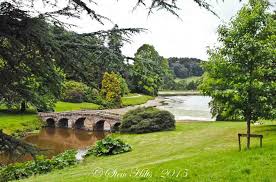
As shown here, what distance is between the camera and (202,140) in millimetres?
31547

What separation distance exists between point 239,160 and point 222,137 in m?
15.6

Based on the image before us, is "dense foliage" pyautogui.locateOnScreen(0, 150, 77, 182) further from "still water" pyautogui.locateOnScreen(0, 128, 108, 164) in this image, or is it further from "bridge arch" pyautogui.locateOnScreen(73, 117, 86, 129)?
"bridge arch" pyautogui.locateOnScreen(73, 117, 86, 129)

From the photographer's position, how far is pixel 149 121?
140 ft

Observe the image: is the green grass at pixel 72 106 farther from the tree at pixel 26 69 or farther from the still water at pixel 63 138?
the tree at pixel 26 69

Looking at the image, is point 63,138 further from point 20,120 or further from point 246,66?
point 246,66

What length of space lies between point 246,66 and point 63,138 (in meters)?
34.8

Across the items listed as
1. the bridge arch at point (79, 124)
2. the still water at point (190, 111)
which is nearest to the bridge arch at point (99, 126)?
the bridge arch at point (79, 124)

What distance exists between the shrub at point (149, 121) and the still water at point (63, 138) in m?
5.08

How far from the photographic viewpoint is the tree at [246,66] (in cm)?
1884

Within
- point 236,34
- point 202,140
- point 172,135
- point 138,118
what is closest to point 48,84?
point 236,34

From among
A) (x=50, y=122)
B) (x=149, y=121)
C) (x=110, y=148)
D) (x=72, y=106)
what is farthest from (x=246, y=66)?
(x=72, y=106)

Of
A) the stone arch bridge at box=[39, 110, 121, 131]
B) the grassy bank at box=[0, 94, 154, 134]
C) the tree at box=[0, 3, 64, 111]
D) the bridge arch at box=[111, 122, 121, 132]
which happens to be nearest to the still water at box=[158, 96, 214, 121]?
the bridge arch at box=[111, 122, 121, 132]

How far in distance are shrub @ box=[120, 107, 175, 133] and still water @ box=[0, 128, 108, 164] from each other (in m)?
5.08

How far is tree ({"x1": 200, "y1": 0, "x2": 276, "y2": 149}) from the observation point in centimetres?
1884
